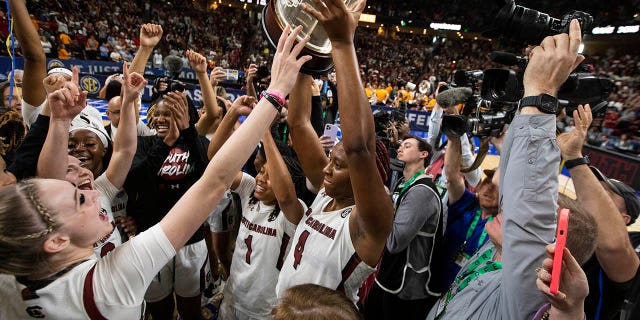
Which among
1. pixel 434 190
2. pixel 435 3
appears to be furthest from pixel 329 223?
pixel 435 3

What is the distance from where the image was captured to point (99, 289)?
1.17m

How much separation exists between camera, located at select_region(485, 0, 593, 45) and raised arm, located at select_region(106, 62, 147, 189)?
184cm

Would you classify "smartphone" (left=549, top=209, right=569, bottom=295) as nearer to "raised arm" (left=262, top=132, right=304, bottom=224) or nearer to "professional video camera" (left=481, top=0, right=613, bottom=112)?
"professional video camera" (left=481, top=0, right=613, bottom=112)

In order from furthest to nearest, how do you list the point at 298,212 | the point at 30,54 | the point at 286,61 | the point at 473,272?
the point at 298,212
the point at 30,54
the point at 473,272
the point at 286,61

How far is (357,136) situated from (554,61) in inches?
28.1

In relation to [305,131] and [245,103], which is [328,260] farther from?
[245,103]

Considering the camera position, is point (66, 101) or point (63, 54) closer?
point (66, 101)

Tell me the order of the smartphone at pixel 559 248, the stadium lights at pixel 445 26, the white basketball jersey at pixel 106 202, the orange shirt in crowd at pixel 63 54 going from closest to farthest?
the smartphone at pixel 559 248 → the white basketball jersey at pixel 106 202 → the orange shirt in crowd at pixel 63 54 → the stadium lights at pixel 445 26

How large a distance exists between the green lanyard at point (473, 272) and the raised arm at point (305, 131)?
1.00 m

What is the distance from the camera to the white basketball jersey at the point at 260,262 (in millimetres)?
2250

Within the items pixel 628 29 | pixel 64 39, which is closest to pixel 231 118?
pixel 64 39

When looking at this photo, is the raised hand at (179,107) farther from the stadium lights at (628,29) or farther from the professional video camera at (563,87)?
the stadium lights at (628,29)

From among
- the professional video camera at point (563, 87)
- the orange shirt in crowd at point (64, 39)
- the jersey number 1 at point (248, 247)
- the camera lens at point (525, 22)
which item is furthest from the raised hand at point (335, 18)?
the orange shirt in crowd at point (64, 39)

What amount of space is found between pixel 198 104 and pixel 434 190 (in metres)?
11.3
